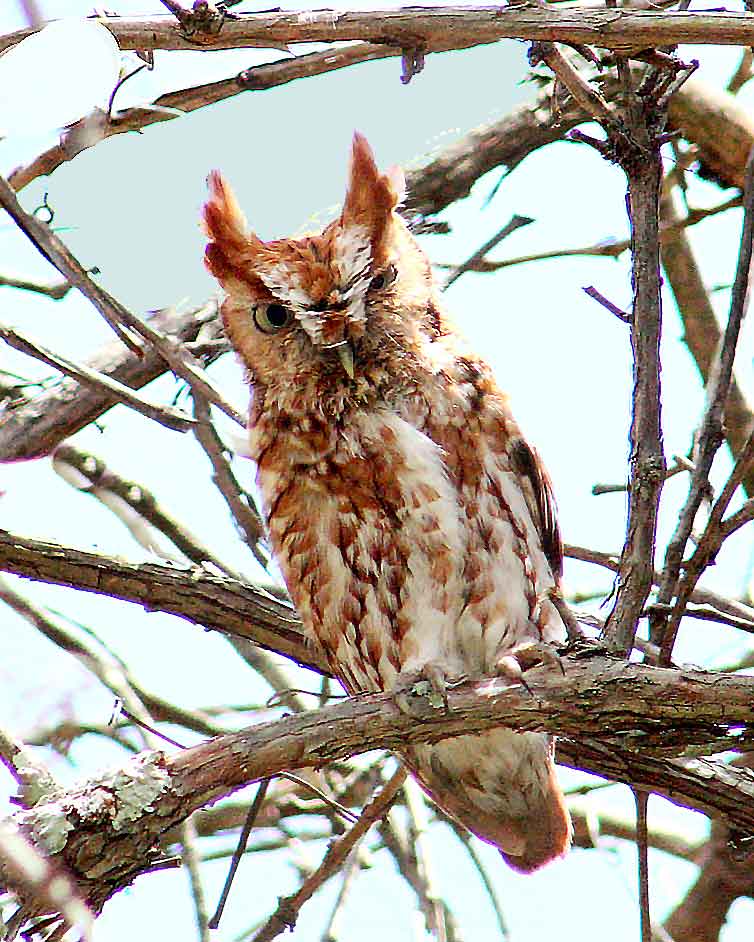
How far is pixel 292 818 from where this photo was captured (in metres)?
2.78

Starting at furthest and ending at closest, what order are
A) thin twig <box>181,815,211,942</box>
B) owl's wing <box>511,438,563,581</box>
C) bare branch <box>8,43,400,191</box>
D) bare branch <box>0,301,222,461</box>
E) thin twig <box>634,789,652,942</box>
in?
bare branch <box>0,301,222,461</box>, owl's wing <box>511,438,563,581</box>, thin twig <box>181,815,211,942</box>, thin twig <box>634,789,652,942</box>, bare branch <box>8,43,400,191</box>

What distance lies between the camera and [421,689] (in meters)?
1.73

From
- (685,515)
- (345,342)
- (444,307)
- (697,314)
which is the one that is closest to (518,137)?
(697,314)

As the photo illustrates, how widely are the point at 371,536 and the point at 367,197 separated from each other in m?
0.64

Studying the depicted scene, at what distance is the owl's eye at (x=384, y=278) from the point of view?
89.0 inches

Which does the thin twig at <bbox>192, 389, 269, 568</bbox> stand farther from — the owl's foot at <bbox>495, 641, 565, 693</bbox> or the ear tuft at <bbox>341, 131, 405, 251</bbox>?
the owl's foot at <bbox>495, 641, 565, 693</bbox>

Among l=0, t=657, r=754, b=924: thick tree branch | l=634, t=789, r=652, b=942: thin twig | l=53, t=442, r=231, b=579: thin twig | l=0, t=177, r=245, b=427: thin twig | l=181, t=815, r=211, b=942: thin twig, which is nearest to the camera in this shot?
l=0, t=657, r=754, b=924: thick tree branch

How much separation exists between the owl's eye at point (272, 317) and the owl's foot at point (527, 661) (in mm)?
772

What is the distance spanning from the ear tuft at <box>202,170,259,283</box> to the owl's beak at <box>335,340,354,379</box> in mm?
309

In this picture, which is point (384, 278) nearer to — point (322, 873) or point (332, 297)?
point (332, 297)

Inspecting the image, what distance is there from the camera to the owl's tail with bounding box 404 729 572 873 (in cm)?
240

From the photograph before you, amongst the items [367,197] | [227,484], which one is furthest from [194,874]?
[367,197]

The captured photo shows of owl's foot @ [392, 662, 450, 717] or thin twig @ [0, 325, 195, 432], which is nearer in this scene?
owl's foot @ [392, 662, 450, 717]

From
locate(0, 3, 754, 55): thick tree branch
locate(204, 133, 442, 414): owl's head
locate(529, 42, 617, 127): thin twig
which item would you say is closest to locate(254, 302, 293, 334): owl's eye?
locate(204, 133, 442, 414): owl's head
